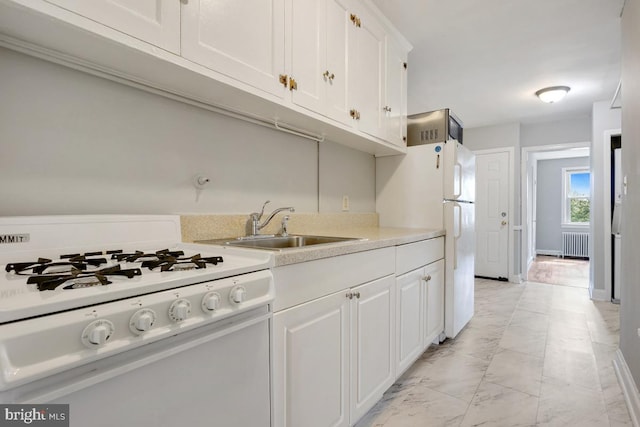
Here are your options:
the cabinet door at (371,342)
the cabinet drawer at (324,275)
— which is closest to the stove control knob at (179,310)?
the cabinet drawer at (324,275)

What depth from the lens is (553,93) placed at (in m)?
3.42

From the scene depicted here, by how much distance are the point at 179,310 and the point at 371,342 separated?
107 cm

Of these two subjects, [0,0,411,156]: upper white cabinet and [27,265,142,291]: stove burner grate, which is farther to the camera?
[0,0,411,156]: upper white cabinet

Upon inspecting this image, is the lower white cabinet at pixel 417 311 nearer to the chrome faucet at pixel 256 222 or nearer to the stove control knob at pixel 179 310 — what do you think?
the chrome faucet at pixel 256 222

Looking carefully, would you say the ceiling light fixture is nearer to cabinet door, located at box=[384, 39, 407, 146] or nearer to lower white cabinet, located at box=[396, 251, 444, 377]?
cabinet door, located at box=[384, 39, 407, 146]

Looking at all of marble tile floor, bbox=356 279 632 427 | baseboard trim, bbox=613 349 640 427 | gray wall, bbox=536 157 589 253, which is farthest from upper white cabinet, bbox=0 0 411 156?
gray wall, bbox=536 157 589 253

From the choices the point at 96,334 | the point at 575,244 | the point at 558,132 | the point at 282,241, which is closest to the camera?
the point at 96,334

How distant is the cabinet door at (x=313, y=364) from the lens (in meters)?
1.09

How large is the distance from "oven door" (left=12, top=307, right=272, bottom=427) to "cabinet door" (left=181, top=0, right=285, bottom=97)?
91 centimetres

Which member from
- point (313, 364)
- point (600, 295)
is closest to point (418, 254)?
point (313, 364)

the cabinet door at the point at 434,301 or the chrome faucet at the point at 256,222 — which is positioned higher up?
the chrome faucet at the point at 256,222

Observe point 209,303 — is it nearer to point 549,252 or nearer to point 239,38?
point 239,38

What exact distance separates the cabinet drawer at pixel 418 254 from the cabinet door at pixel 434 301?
0.21ft

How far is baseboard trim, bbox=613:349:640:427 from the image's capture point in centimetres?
157
